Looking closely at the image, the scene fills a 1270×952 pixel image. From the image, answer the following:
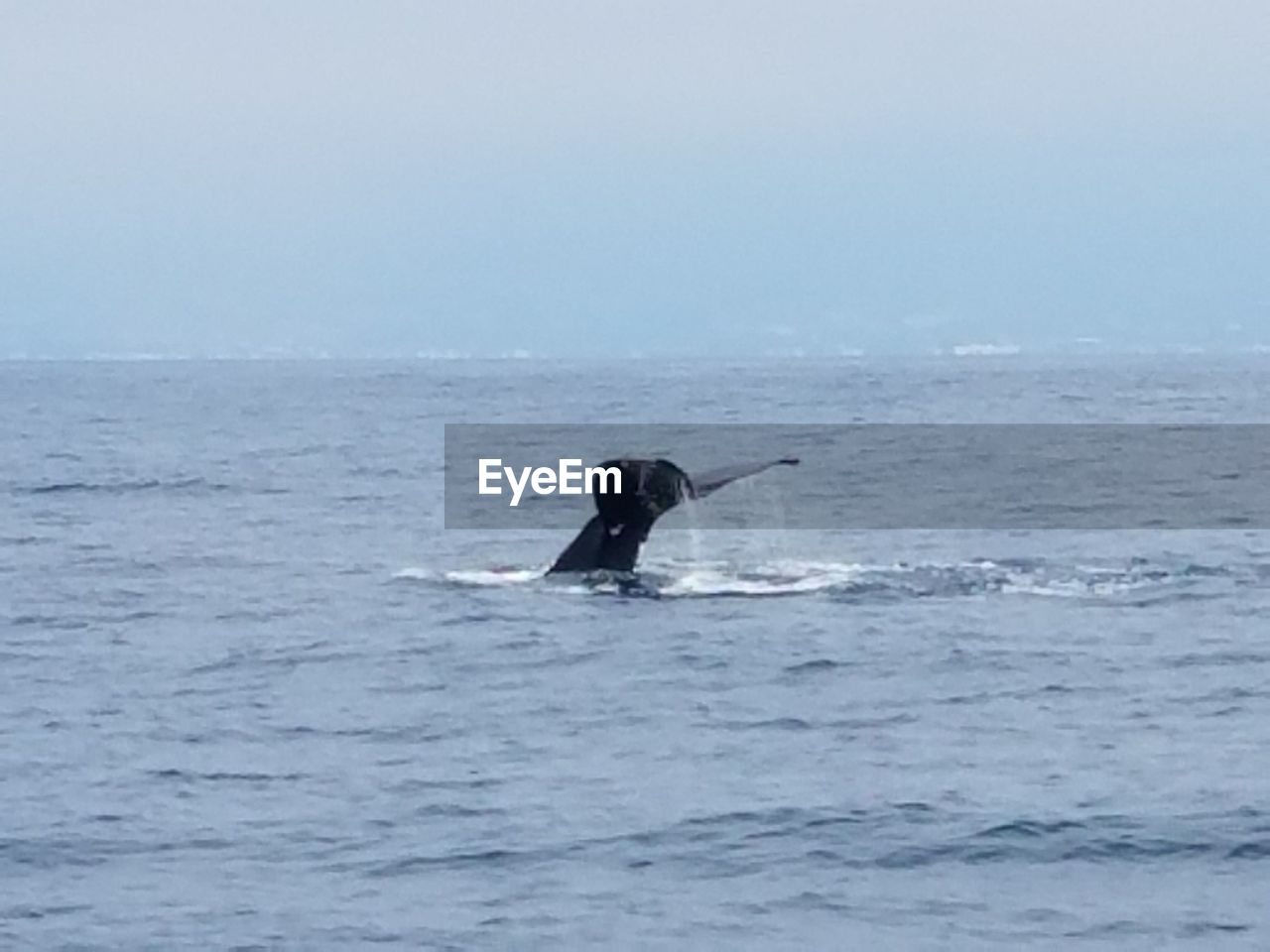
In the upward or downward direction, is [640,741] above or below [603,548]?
below

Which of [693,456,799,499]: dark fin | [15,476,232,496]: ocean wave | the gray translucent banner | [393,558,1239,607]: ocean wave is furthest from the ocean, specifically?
[15,476,232,496]: ocean wave

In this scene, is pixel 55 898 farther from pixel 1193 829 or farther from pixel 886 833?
pixel 1193 829

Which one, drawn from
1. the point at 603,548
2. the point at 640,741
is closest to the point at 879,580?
the point at 603,548

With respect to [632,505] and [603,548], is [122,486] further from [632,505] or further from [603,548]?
[632,505]

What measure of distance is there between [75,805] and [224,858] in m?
1.76

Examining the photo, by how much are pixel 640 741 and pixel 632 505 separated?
6.72 m

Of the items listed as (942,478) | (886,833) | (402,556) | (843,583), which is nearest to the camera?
(886,833)

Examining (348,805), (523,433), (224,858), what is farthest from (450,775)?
(523,433)

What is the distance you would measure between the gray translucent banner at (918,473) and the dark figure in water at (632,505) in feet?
27.4

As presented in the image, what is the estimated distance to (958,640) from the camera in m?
20.9

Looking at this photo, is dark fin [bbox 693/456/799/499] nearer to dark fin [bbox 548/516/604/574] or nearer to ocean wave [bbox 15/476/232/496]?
dark fin [bbox 548/516/604/574]

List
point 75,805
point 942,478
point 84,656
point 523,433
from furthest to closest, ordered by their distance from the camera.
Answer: point 523,433, point 942,478, point 84,656, point 75,805

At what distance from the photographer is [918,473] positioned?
45156mm

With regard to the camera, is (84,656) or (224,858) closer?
(224,858)
